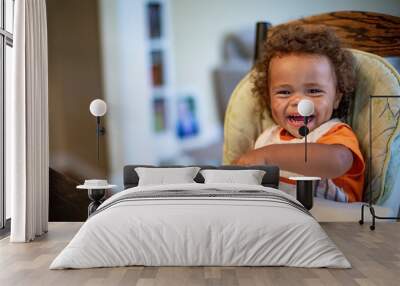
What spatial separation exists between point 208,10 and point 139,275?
13.2 ft

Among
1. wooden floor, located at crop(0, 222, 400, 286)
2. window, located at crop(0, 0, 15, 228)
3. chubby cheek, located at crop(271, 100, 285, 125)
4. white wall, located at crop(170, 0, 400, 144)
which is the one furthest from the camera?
white wall, located at crop(170, 0, 400, 144)

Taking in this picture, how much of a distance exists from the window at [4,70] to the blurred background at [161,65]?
0.81 metres

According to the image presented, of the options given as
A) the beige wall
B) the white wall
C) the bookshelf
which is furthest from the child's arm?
the beige wall

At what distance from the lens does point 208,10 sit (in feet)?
24.0

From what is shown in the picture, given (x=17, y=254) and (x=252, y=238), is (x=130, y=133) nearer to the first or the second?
(x=17, y=254)

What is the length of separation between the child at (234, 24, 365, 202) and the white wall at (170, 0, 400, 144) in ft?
1.15

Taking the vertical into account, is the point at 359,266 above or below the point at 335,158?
below

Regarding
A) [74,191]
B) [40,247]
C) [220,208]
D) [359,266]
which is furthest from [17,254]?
[359,266]

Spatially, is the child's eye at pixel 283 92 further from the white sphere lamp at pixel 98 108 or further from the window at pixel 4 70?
the window at pixel 4 70

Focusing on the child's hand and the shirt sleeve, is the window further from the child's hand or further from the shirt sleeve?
the shirt sleeve

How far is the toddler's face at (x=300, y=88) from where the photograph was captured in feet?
23.0

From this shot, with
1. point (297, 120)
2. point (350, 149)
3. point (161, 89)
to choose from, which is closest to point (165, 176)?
point (161, 89)

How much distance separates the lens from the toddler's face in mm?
7012

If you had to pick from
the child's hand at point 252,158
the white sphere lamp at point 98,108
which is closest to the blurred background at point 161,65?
the child's hand at point 252,158
